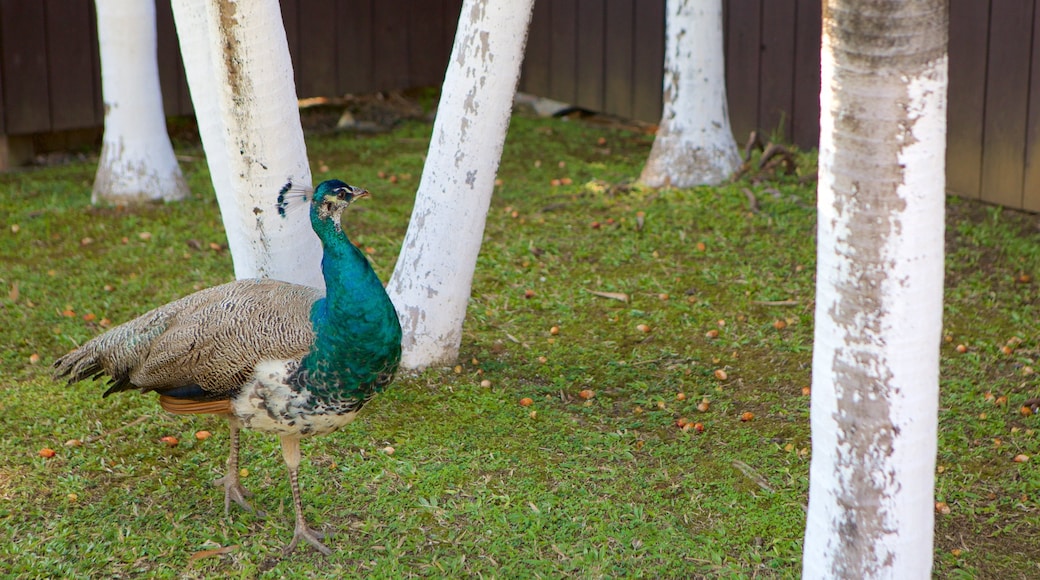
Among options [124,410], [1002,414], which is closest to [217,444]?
[124,410]

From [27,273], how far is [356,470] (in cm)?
314

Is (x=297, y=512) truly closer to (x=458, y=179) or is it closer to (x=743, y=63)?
(x=458, y=179)

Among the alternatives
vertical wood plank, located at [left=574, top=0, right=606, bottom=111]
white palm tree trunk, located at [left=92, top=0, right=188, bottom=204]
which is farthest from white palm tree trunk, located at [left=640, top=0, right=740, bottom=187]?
white palm tree trunk, located at [left=92, top=0, right=188, bottom=204]

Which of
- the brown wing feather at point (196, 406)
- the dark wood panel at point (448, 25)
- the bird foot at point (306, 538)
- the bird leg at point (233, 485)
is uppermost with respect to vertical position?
the dark wood panel at point (448, 25)

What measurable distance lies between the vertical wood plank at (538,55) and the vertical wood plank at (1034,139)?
15.0 ft

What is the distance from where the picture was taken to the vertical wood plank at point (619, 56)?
9.33m

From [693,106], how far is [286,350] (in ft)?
14.6

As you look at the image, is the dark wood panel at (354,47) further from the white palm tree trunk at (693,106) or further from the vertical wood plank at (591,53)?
the white palm tree trunk at (693,106)

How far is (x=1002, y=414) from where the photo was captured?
4.71 m

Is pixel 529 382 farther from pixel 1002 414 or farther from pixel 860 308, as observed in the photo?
pixel 860 308

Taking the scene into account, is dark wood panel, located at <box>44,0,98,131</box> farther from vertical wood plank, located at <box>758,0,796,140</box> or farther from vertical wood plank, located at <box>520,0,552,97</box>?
vertical wood plank, located at <box>758,0,796,140</box>

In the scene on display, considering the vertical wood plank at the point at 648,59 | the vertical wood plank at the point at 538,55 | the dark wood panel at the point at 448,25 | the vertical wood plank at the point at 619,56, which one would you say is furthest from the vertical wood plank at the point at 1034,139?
the dark wood panel at the point at 448,25

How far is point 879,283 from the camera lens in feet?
8.54

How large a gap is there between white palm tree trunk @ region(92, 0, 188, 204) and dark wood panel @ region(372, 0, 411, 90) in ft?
9.83
